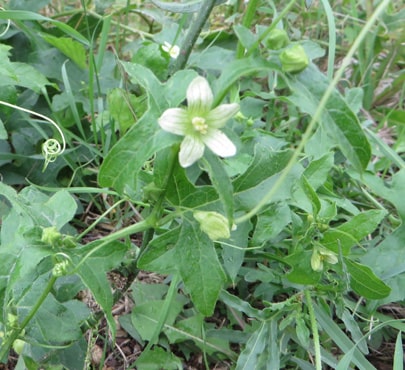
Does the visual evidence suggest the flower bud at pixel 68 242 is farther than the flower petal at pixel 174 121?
Yes

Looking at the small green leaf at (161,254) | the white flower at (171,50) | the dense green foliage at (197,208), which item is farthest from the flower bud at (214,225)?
the white flower at (171,50)

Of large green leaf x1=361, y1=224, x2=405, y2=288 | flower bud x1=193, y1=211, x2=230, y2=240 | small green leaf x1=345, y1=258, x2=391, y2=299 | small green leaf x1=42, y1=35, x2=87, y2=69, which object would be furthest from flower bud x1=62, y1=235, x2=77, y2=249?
small green leaf x1=42, y1=35, x2=87, y2=69

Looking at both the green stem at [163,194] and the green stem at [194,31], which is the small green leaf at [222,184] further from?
the green stem at [194,31]

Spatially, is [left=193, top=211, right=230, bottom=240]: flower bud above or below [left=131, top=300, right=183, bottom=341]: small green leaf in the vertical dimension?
above

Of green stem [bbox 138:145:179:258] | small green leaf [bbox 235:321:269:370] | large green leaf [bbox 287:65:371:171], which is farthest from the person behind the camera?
small green leaf [bbox 235:321:269:370]

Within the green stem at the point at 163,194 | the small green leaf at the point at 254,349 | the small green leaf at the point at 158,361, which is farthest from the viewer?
the small green leaf at the point at 158,361

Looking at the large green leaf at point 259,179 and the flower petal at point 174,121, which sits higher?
the flower petal at point 174,121

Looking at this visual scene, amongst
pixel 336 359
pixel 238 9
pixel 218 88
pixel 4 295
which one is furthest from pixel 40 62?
pixel 336 359

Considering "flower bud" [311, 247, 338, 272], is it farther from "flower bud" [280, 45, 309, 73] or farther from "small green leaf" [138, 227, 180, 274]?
"flower bud" [280, 45, 309, 73]
